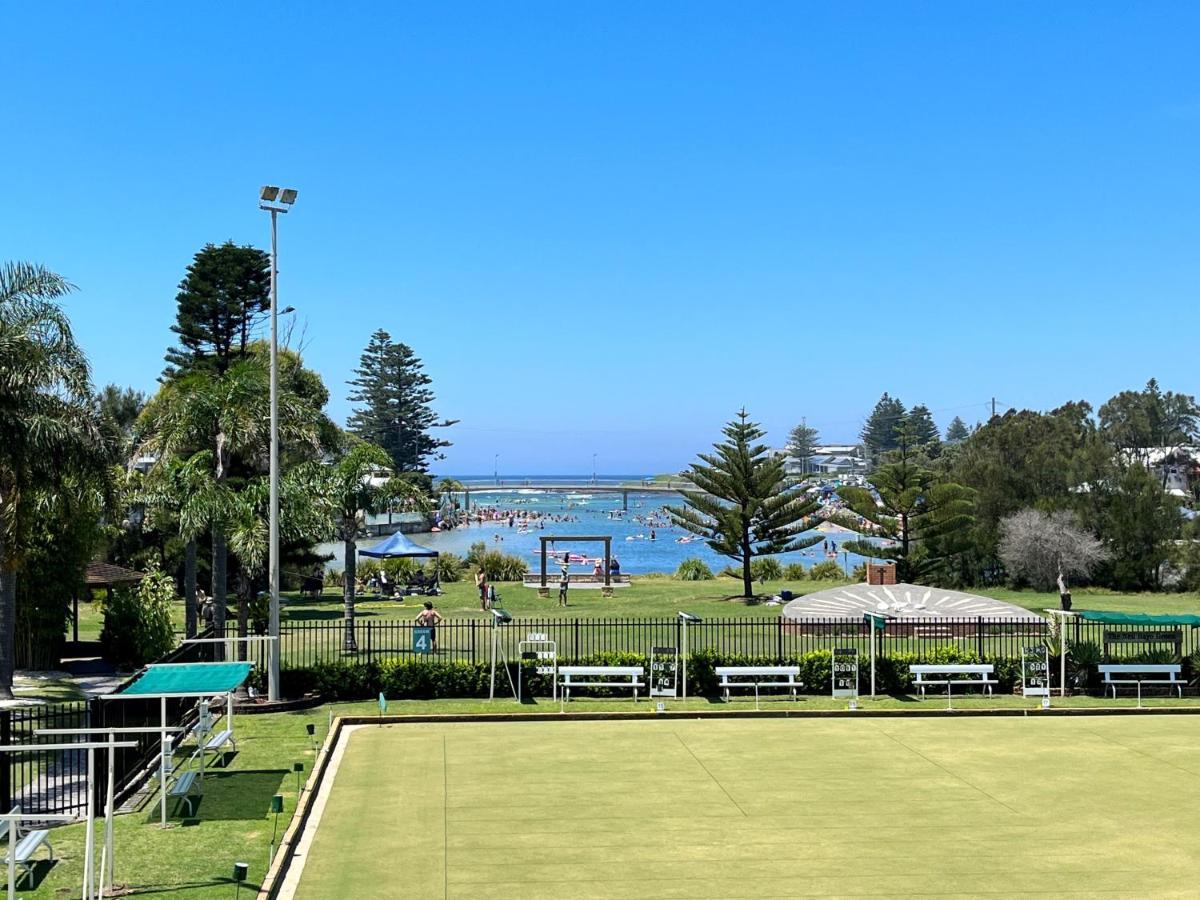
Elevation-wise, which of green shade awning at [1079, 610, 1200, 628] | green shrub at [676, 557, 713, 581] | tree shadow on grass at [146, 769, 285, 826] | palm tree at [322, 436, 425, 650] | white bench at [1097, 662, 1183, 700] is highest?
palm tree at [322, 436, 425, 650]

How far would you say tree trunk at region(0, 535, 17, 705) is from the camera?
20.3 m

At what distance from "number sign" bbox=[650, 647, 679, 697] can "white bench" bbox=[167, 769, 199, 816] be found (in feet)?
31.6

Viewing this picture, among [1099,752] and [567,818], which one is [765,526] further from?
[567,818]

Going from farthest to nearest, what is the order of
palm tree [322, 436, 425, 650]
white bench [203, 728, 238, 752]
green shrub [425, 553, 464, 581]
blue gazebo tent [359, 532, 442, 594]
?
green shrub [425, 553, 464, 581], blue gazebo tent [359, 532, 442, 594], palm tree [322, 436, 425, 650], white bench [203, 728, 238, 752]

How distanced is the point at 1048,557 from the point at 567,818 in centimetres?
3601

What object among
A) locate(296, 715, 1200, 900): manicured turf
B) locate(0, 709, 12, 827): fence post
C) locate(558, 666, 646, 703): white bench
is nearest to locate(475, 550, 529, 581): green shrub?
locate(558, 666, 646, 703): white bench

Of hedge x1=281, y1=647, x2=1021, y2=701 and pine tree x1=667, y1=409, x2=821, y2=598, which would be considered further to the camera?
pine tree x1=667, y1=409, x2=821, y2=598

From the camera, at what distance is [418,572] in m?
44.5

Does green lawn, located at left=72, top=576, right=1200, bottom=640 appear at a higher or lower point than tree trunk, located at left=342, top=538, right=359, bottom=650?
lower

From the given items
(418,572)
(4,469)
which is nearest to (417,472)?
(418,572)

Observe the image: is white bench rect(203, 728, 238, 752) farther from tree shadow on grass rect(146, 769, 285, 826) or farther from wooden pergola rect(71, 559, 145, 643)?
wooden pergola rect(71, 559, 145, 643)

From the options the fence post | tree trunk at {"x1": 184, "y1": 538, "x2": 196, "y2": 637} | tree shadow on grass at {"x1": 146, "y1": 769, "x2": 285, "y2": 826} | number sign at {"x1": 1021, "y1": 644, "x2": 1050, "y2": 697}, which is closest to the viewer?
the fence post

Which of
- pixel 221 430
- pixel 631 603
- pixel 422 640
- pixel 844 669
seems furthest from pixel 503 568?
pixel 844 669

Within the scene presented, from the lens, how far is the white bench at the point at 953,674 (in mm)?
21062
